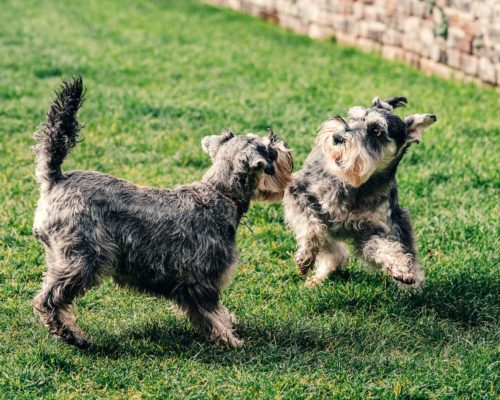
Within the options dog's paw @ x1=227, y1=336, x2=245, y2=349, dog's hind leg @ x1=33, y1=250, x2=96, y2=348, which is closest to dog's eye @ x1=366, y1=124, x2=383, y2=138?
dog's paw @ x1=227, y1=336, x2=245, y2=349

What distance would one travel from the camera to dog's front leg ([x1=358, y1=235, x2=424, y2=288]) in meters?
5.57

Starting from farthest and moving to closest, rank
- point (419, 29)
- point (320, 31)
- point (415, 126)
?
1. point (320, 31)
2. point (419, 29)
3. point (415, 126)

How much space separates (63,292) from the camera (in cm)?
485

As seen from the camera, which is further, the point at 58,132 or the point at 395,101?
the point at 395,101

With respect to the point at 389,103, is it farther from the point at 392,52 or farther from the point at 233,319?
the point at 392,52

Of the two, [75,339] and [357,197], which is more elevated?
[357,197]

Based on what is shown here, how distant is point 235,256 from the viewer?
5.22 metres

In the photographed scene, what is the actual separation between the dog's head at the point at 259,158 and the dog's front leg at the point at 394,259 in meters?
0.86

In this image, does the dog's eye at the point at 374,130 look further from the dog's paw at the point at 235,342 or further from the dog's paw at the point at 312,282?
the dog's paw at the point at 235,342

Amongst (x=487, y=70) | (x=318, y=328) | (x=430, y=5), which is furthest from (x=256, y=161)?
(x=430, y=5)

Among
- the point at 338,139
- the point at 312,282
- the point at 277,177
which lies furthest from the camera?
the point at 312,282

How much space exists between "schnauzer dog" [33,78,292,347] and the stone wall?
7031 millimetres

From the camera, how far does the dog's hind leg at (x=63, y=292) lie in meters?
4.84

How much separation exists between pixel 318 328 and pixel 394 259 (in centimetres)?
73
